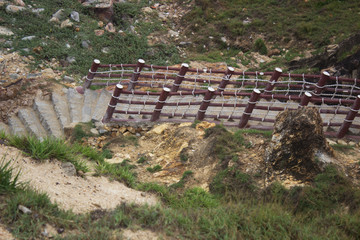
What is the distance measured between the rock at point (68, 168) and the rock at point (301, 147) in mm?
3312

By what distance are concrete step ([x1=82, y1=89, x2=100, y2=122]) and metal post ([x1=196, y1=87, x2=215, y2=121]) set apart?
9.53 ft

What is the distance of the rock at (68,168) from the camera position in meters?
5.96

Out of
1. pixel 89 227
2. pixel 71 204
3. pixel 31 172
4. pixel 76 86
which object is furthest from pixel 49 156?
pixel 76 86

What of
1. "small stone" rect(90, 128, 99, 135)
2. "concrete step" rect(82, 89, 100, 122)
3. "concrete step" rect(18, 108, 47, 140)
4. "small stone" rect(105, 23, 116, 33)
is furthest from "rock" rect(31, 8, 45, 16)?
"small stone" rect(90, 128, 99, 135)

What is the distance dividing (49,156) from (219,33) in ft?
39.7

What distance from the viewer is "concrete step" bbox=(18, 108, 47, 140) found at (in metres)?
9.64

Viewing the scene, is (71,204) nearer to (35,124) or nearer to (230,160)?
(230,160)

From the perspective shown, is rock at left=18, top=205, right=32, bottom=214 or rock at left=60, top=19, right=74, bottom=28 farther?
rock at left=60, top=19, right=74, bottom=28

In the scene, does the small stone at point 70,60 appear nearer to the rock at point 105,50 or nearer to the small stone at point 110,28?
the rock at point 105,50

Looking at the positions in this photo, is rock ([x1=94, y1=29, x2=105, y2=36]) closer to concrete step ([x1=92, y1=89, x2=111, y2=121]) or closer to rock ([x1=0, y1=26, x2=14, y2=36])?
rock ([x1=0, y1=26, x2=14, y2=36])

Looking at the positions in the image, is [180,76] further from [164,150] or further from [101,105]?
[164,150]

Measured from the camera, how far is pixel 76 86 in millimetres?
12195

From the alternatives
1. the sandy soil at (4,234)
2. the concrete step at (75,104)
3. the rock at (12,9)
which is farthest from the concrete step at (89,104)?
the rock at (12,9)

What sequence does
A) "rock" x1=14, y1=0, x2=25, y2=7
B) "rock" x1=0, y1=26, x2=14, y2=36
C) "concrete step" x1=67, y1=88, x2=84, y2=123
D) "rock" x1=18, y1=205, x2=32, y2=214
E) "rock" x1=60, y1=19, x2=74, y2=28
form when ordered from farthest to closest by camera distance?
1. "rock" x1=14, y1=0, x2=25, y2=7
2. "rock" x1=60, y1=19, x2=74, y2=28
3. "rock" x1=0, y1=26, x2=14, y2=36
4. "concrete step" x1=67, y1=88, x2=84, y2=123
5. "rock" x1=18, y1=205, x2=32, y2=214
